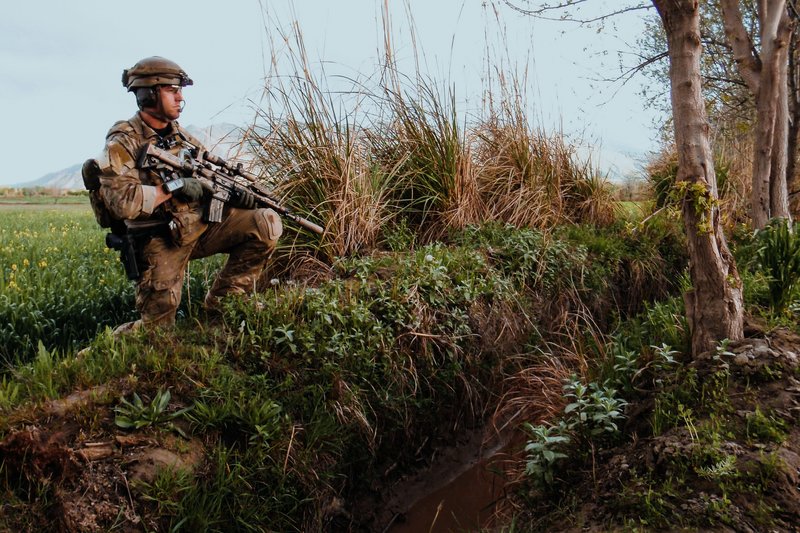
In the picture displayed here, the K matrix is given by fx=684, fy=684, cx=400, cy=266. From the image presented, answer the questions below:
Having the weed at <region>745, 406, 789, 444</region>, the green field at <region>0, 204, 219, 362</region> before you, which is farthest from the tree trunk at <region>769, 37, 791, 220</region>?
the green field at <region>0, 204, 219, 362</region>

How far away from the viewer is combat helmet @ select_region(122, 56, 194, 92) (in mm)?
4262

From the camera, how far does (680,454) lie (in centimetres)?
329

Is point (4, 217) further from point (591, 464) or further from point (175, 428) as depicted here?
point (591, 464)

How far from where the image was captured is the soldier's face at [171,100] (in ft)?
14.1

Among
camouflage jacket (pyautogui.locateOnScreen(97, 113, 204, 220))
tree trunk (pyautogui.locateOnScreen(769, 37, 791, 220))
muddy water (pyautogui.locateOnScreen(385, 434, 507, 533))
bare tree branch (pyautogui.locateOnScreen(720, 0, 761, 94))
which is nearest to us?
camouflage jacket (pyautogui.locateOnScreen(97, 113, 204, 220))

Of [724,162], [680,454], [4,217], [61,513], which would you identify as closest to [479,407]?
[680,454]

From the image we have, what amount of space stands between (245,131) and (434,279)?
→ 7.47 feet

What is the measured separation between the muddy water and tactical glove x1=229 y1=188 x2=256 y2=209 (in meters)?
2.35

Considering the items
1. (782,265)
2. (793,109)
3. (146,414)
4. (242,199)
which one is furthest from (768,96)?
(146,414)

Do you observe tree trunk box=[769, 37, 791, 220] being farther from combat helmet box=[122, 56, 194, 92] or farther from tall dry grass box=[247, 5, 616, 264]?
combat helmet box=[122, 56, 194, 92]

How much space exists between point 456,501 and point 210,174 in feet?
9.34

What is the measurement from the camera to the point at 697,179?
405cm

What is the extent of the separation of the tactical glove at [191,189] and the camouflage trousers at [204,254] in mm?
151

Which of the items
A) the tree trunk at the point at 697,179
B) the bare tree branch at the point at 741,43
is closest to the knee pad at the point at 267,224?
the tree trunk at the point at 697,179
